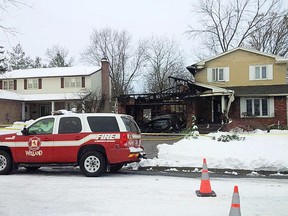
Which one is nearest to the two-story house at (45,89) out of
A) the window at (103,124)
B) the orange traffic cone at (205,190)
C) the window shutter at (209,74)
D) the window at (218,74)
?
the window shutter at (209,74)

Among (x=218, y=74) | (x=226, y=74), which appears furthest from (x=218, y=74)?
(x=226, y=74)

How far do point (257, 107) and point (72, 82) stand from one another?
864 inches

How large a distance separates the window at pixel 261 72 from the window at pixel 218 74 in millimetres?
1937

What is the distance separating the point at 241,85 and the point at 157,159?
59.5 feet

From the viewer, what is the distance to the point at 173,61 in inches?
2249

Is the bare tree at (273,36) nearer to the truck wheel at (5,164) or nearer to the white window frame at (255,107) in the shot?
the white window frame at (255,107)

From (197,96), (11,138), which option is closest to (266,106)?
(197,96)

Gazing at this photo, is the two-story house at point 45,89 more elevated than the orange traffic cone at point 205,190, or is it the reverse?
the two-story house at point 45,89

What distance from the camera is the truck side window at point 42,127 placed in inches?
421

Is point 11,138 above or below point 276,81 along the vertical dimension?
below

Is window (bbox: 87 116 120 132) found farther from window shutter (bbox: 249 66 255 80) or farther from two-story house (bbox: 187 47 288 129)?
window shutter (bbox: 249 66 255 80)

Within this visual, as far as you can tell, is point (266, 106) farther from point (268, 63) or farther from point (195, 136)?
point (195, 136)

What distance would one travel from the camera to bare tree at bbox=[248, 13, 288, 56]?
43.1 m

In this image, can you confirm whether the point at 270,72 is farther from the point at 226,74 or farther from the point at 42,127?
the point at 42,127
